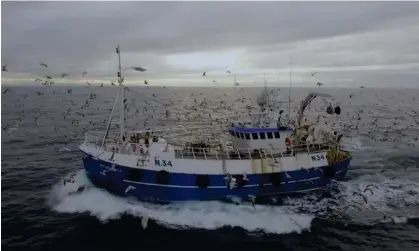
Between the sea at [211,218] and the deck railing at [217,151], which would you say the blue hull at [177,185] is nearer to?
the sea at [211,218]

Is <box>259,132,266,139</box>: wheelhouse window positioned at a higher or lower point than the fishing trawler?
A: higher

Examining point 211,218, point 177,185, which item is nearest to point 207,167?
point 177,185

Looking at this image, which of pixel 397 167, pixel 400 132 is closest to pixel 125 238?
pixel 397 167

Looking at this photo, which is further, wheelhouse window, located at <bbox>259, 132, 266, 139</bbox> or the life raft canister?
wheelhouse window, located at <bbox>259, 132, 266, 139</bbox>

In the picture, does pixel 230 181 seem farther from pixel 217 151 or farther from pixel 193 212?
pixel 193 212

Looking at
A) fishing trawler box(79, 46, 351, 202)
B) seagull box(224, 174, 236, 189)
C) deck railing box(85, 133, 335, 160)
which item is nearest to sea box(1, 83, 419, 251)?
fishing trawler box(79, 46, 351, 202)

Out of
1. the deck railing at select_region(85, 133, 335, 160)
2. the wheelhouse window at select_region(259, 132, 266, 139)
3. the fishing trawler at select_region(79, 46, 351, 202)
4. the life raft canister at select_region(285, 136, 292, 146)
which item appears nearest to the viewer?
the fishing trawler at select_region(79, 46, 351, 202)

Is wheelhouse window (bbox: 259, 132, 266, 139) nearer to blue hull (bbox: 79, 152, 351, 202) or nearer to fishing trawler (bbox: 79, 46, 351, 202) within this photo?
fishing trawler (bbox: 79, 46, 351, 202)

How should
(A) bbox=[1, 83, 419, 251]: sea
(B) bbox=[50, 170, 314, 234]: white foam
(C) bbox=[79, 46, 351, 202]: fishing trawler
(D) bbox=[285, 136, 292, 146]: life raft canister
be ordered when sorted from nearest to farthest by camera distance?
(A) bbox=[1, 83, 419, 251]: sea → (B) bbox=[50, 170, 314, 234]: white foam → (C) bbox=[79, 46, 351, 202]: fishing trawler → (D) bbox=[285, 136, 292, 146]: life raft canister

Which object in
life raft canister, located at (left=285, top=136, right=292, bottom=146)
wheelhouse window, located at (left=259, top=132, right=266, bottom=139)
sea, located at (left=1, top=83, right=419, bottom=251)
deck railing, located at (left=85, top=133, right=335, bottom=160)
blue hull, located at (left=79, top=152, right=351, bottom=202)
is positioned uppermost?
wheelhouse window, located at (left=259, top=132, right=266, bottom=139)
